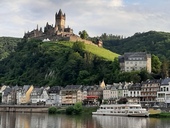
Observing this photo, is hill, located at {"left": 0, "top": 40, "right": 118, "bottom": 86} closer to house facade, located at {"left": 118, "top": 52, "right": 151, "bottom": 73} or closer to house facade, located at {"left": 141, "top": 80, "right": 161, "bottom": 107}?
house facade, located at {"left": 118, "top": 52, "right": 151, "bottom": 73}

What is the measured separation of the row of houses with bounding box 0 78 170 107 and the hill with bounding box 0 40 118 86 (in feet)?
33.9

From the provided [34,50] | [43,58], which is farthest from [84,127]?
[34,50]

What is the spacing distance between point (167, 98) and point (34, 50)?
97349 mm

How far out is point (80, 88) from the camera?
119812 millimetres

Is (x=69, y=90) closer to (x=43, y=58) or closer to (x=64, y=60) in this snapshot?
(x=64, y=60)

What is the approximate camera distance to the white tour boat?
8494 cm

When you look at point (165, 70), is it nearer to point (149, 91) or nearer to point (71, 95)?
point (149, 91)

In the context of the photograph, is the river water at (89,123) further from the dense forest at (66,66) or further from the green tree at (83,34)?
the green tree at (83,34)

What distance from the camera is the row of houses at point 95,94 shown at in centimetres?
10044

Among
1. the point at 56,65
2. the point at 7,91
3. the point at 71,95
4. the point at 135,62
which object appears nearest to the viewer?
the point at 71,95

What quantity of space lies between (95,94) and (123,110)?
28808 millimetres

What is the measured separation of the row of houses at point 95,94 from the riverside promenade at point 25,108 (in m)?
8.45

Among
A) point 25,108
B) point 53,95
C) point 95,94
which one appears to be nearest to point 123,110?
point 95,94

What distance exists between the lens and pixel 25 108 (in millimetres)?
114188
